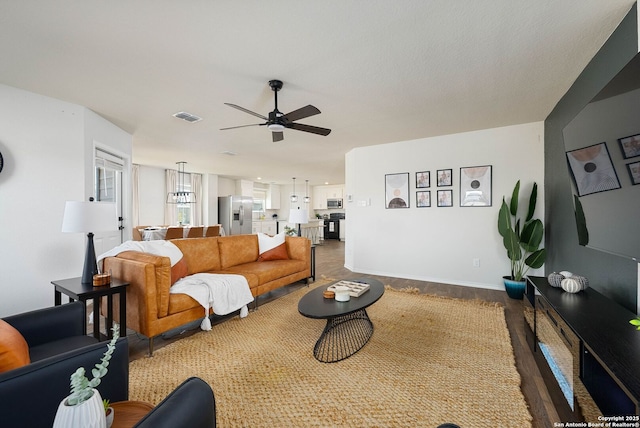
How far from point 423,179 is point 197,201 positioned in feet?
21.8

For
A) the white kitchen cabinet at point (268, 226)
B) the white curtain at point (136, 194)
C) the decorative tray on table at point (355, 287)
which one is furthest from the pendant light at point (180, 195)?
the decorative tray on table at point (355, 287)

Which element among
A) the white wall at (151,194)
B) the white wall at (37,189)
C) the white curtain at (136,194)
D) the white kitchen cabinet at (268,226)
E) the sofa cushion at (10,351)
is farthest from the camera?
the white kitchen cabinet at (268,226)

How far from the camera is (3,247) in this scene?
275 cm

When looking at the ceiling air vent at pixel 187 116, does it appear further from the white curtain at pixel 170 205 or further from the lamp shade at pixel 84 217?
the white curtain at pixel 170 205

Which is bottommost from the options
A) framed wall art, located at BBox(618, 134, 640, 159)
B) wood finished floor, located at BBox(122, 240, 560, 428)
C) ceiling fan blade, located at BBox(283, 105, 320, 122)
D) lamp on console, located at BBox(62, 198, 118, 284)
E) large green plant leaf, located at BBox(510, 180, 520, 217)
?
wood finished floor, located at BBox(122, 240, 560, 428)

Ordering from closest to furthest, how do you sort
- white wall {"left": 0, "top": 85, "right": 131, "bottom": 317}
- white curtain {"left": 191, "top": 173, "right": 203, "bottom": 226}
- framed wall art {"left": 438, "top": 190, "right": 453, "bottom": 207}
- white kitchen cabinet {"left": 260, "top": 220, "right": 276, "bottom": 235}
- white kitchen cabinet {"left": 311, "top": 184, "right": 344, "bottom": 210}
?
white wall {"left": 0, "top": 85, "right": 131, "bottom": 317} < framed wall art {"left": 438, "top": 190, "right": 453, "bottom": 207} < white curtain {"left": 191, "top": 173, "right": 203, "bottom": 226} < white kitchen cabinet {"left": 260, "top": 220, "right": 276, "bottom": 235} < white kitchen cabinet {"left": 311, "top": 184, "right": 344, "bottom": 210}

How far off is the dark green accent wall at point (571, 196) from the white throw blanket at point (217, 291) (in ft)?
10.2

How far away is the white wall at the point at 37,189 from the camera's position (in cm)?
279

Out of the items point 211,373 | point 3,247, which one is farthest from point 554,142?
point 3,247

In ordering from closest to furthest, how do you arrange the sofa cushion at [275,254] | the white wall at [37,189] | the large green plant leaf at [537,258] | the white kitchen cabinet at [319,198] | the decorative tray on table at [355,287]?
the decorative tray on table at [355,287] → the white wall at [37,189] → the large green plant leaf at [537,258] → the sofa cushion at [275,254] → the white kitchen cabinet at [319,198]

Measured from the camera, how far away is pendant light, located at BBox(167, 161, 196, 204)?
7445mm

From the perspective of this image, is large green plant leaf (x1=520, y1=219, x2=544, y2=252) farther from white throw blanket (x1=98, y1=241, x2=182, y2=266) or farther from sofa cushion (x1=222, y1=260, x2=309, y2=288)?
white throw blanket (x1=98, y1=241, x2=182, y2=266)

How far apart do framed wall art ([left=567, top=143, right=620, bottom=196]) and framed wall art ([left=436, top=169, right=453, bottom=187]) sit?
7.19 ft

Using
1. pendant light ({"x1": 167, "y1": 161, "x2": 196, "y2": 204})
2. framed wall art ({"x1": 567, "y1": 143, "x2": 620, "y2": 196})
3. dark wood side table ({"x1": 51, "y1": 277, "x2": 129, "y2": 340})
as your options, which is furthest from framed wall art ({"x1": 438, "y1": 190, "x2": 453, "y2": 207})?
pendant light ({"x1": 167, "y1": 161, "x2": 196, "y2": 204})
